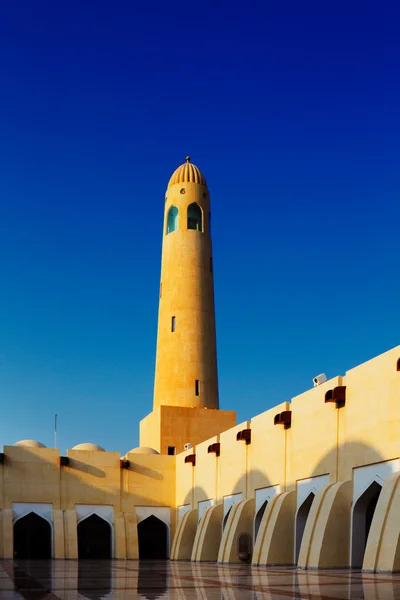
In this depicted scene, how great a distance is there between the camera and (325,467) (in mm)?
20000

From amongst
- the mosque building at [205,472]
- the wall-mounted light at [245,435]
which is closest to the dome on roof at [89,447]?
the mosque building at [205,472]

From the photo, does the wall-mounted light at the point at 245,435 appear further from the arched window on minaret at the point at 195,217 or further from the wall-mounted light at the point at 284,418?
the arched window on minaret at the point at 195,217

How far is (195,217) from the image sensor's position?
3838 centimetres

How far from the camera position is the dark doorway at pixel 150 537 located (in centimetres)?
3403

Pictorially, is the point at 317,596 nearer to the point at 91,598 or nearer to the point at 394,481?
the point at 91,598

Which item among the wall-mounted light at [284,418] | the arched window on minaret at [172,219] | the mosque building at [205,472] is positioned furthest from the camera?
the arched window on minaret at [172,219]

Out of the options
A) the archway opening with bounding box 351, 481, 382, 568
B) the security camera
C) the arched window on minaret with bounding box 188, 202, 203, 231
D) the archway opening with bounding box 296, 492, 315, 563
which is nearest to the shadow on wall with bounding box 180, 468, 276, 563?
the archway opening with bounding box 296, 492, 315, 563

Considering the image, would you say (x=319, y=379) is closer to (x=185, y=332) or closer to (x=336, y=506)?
(x=336, y=506)

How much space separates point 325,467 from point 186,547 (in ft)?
36.9

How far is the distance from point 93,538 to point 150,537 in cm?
265

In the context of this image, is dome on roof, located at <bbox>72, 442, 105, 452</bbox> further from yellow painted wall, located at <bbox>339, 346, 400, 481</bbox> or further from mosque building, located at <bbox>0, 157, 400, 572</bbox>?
yellow painted wall, located at <bbox>339, 346, 400, 481</bbox>

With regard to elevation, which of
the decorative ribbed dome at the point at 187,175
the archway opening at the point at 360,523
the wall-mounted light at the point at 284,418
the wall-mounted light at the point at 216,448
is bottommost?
the archway opening at the point at 360,523

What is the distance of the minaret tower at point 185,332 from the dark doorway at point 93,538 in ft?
14.2

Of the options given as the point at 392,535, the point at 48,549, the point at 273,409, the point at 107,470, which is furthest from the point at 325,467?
the point at 48,549
